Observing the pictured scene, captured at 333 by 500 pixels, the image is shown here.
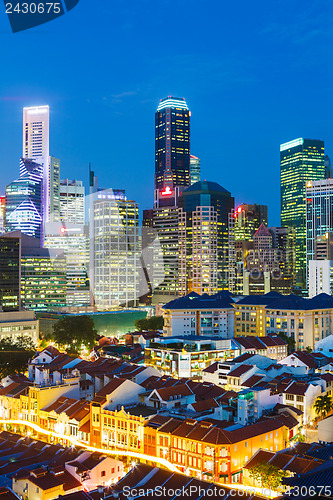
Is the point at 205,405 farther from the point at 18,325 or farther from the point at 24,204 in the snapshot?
the point at 24,204

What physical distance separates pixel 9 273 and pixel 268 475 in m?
63.8

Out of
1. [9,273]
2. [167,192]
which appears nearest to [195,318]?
[9,273]

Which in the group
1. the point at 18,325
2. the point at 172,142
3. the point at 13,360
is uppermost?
the point at 172,142

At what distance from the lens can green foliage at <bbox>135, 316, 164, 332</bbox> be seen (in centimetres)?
7944

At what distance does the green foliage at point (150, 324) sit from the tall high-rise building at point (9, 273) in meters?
19.2

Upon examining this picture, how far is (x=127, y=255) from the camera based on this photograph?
108625mm

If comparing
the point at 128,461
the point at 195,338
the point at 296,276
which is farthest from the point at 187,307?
the point at 296,276

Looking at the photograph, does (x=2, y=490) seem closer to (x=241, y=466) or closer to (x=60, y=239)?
(x=241, y=466)

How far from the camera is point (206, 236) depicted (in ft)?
383

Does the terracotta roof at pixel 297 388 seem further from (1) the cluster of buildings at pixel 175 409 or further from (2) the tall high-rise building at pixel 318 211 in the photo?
(2) the tall high-rise building at pixel 318 211

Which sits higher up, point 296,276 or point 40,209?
point 40,209

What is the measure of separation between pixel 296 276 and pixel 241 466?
146205 millimetres

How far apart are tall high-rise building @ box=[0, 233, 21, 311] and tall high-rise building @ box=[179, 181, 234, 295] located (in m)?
43.8

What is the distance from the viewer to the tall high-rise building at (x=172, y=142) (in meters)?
182
